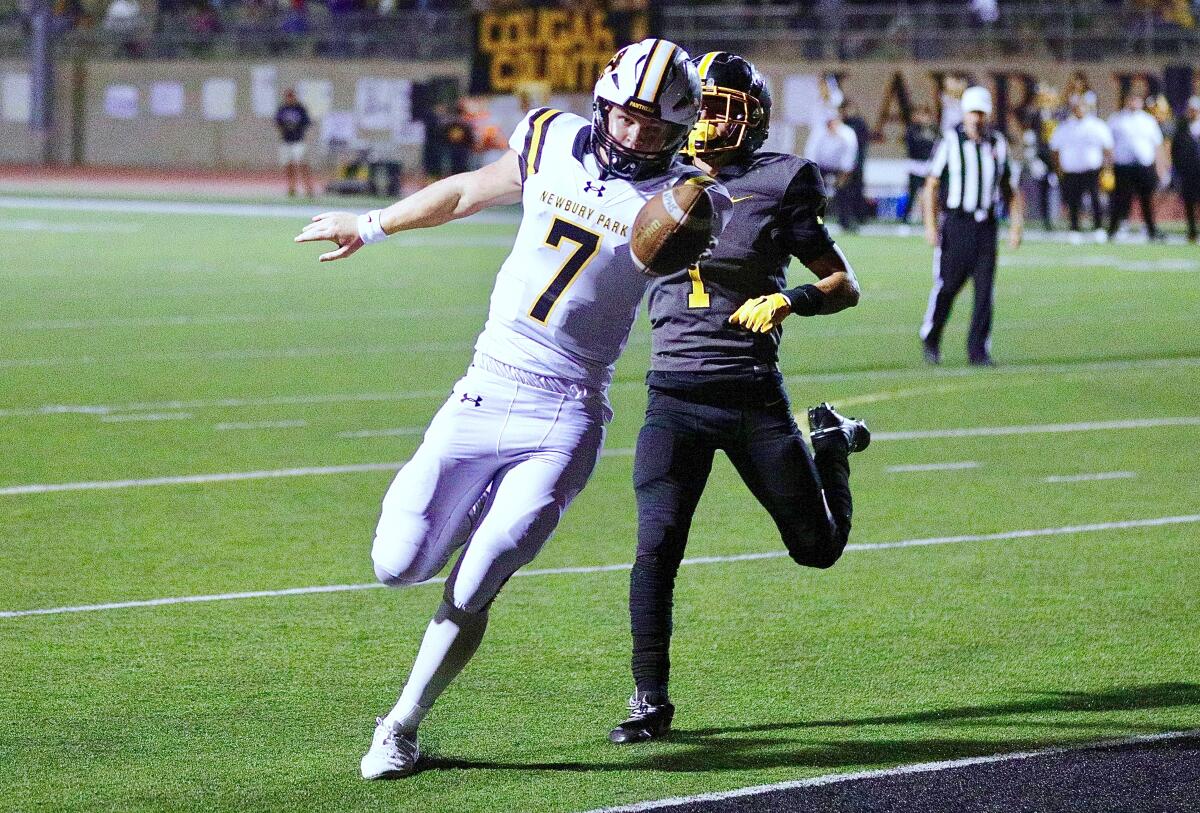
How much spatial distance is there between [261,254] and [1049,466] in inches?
613

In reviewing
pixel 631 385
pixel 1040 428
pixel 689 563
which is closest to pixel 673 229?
pixel 689 563

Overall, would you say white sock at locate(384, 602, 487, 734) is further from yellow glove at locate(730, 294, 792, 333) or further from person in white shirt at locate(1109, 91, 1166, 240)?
person in white shirt at locate(1109, 91, 1166, 240)

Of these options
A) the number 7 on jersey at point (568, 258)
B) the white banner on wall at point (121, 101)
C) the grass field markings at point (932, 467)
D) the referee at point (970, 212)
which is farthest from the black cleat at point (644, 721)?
the white banner on wall at point (121, 101)

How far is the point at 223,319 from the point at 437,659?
1204cm

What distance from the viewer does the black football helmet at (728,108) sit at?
17.5 feet

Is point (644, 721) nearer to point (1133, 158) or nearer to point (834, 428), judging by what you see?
point (834, 428)

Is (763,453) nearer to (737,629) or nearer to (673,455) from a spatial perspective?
(673,455)

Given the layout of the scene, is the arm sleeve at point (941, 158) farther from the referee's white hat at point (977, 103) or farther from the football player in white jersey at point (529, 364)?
the football player in white jersey at point (529, 364)

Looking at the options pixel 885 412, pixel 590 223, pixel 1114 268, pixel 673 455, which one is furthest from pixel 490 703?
pixel 1114 268

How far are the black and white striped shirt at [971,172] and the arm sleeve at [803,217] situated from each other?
824 centimetres

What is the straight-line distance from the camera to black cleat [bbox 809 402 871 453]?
5.85m

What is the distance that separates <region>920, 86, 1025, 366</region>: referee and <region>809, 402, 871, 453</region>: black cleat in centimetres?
775

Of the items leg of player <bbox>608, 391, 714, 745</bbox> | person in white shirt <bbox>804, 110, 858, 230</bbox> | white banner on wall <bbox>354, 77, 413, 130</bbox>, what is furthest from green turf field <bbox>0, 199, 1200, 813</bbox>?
white banner on wall <bbox>354, 77, 413, 130</bbox>

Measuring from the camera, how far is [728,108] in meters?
5.36
